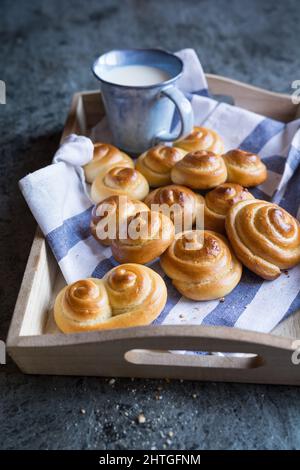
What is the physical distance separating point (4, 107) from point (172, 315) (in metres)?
0.91

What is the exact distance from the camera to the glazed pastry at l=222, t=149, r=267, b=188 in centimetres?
99

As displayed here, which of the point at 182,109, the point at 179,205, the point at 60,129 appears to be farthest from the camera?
the point at 60,129

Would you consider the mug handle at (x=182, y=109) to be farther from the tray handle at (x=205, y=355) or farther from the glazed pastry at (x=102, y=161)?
the tray handle at (x=205, y=355)

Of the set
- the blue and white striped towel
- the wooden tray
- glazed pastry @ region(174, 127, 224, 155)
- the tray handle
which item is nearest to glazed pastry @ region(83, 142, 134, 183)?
the blue and white striped towel

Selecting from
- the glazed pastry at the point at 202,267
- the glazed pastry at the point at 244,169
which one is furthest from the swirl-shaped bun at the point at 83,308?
the glazed pastry at the point at 244,169

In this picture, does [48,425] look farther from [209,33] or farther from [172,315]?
[209,33]

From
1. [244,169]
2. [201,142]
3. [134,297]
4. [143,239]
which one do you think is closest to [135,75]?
[201,142]

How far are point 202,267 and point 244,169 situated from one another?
0.29 metres

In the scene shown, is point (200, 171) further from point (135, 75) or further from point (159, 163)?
point (135, 75)

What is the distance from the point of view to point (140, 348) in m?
0.69

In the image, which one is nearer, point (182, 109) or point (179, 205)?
point (179, 205)

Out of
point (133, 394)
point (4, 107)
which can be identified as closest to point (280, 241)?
point (133, 394)

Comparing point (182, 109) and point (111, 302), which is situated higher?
point (182, 109)

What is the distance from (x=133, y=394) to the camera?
734mm
